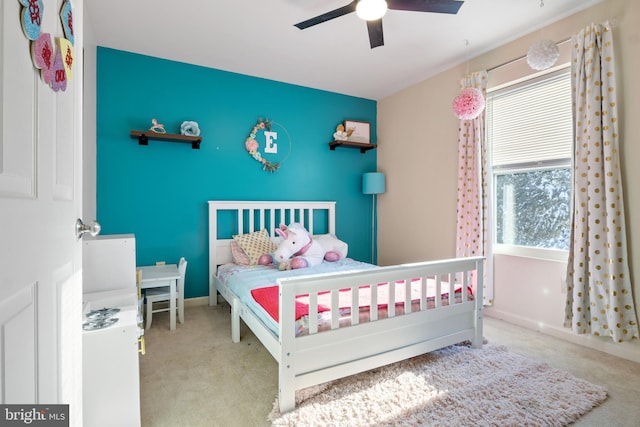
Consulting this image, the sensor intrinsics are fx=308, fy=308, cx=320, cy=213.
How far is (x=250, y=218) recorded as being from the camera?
3.44 metres

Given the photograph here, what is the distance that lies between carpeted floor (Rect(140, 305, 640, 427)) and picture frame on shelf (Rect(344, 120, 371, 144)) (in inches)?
102

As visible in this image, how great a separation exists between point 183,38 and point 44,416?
115 inches

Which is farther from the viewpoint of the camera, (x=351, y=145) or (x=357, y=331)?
(x=351, y=145)

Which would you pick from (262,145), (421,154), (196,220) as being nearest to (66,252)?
(196,220)

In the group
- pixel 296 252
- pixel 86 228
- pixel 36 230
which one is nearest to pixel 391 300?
pixel 296 252

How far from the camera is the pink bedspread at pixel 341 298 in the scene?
1.77 metres

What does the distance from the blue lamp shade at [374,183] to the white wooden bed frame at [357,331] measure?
1.89 metres

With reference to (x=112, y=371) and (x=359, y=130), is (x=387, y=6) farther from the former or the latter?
(x=112, y=371)

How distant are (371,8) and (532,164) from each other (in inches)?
75.0

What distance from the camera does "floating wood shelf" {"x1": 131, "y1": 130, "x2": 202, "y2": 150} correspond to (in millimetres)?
2889

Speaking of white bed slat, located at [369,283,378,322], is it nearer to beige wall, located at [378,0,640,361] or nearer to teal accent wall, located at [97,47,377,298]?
beige wall, located at [378,0,640,361]

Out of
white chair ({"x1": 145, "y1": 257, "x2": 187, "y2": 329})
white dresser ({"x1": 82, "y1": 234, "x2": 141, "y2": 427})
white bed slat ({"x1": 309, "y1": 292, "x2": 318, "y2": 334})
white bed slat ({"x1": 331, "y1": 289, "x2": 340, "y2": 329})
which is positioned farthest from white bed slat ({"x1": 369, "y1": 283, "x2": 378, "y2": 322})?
white chair ({"x1": 145, "y1": 257, "x2": 187, "y2": 329})

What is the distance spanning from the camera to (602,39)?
7.02ft

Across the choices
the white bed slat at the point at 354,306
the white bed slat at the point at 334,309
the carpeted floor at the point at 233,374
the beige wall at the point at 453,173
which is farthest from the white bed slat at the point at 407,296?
the beige wall at the point at 453,173
